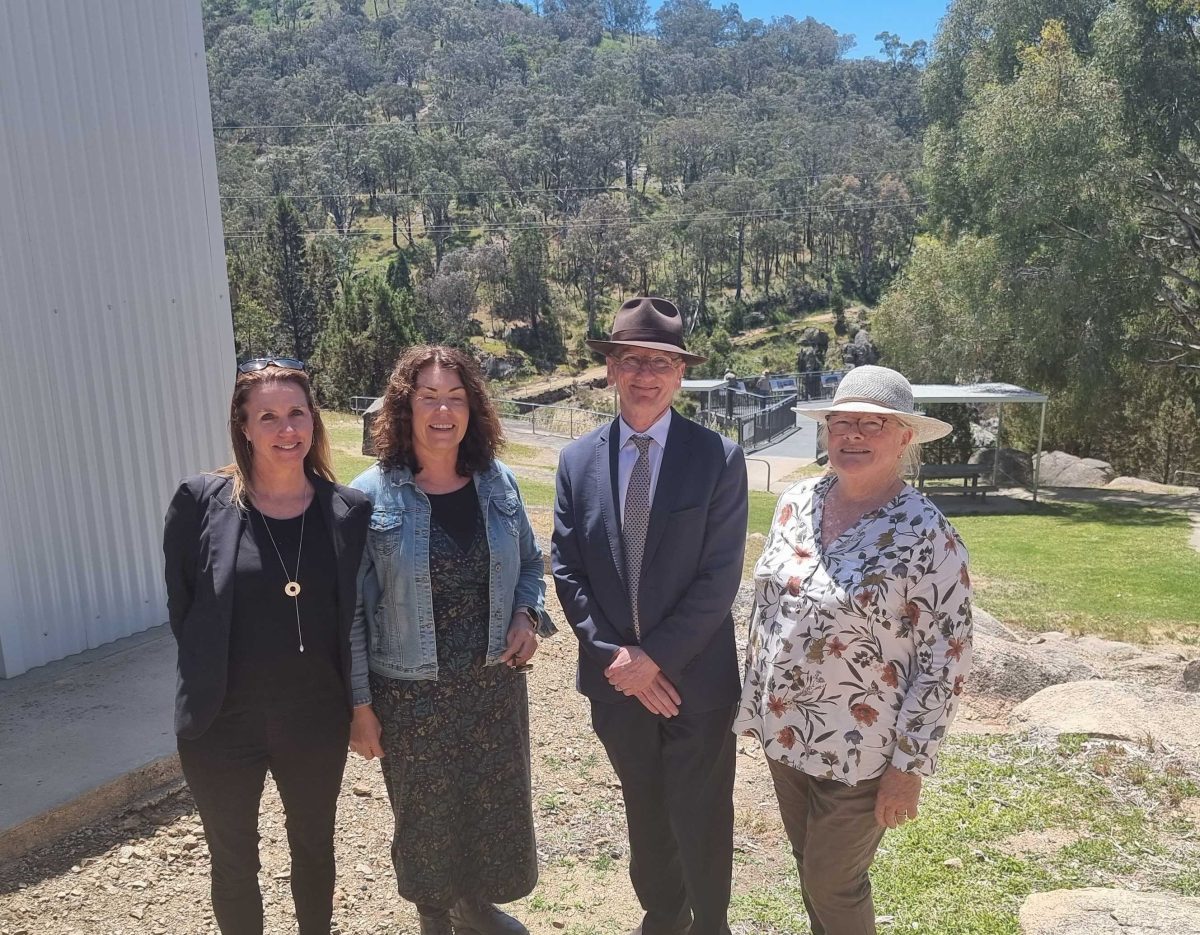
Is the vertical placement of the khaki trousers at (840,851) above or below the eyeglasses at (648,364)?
below

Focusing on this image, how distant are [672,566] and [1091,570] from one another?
11.0 m

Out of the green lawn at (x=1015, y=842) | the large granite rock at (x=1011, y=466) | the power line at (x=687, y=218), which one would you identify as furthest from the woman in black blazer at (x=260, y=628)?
the power line at (x=687, y=218)

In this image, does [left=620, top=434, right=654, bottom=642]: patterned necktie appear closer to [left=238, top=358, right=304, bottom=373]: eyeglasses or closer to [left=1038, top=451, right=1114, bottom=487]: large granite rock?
[left=238, top=358, right=304, bottom=373]: eyeglasses

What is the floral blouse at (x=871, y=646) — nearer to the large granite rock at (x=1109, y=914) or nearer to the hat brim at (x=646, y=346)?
the hat brim at (x=646, y=346)

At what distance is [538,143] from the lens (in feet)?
260

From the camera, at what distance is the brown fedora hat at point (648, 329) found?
2.74 m

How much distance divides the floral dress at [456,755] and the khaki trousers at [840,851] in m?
0.86

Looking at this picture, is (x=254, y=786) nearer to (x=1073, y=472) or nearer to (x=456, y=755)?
(x=456, y=755)

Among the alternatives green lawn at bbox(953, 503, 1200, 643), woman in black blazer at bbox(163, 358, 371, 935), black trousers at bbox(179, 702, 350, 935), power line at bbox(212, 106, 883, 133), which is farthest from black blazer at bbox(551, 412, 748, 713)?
power line at bbox(212, 106, 883, 133)

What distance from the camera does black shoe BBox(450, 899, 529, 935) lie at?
2812 millimetres

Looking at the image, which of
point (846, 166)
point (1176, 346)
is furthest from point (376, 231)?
point (1176, 346)

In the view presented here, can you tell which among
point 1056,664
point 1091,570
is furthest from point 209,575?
point 1091,570

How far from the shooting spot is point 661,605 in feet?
8.83

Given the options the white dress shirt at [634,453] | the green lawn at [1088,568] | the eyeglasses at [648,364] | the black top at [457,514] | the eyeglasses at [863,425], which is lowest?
the green lawn at [1088,568]
